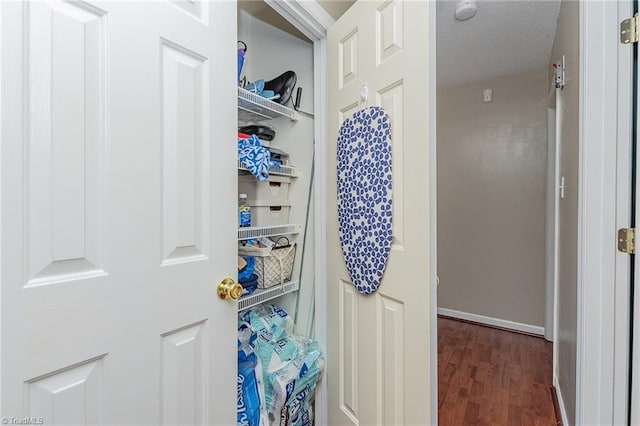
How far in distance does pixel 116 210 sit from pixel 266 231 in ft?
2.26

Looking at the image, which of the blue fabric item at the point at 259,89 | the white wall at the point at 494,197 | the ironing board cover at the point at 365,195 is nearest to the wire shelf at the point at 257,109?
the blue fabric item at the point at 259,89

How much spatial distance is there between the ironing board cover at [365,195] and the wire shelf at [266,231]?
0.27 metres

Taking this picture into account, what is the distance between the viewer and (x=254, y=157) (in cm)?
119

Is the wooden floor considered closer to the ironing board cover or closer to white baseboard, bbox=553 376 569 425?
white baseboard, bbox=553 376 569 425

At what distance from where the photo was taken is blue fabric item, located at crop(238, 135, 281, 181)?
118 cm

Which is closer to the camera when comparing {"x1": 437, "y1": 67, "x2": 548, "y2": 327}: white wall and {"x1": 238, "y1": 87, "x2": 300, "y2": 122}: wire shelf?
{"x1": 238, "y1": 87, "x2": 300, "y2": 122}: wire shelf

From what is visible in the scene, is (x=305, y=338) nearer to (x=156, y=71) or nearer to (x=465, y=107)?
(x=156, y=71)

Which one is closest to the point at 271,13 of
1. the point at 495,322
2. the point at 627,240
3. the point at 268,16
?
the point at 268,16

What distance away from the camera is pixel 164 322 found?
84 cm

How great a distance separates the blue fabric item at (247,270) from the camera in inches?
52.3

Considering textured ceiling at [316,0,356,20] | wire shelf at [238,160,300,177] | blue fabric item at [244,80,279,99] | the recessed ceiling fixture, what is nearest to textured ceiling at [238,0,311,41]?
Answer: textured ceiling at [316,0,356,20]

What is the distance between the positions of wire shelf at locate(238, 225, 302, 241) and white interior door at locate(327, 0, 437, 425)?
196mm

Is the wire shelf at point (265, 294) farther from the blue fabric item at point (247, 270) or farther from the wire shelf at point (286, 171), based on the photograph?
the wire shelf at point (286, 171)

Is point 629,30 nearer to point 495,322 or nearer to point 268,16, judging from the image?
point 268,16
